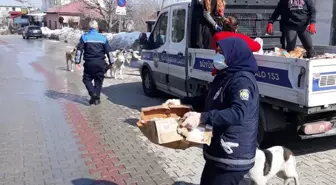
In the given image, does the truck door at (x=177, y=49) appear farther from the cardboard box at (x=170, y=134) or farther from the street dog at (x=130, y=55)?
the street dog at (x=130, y=55)

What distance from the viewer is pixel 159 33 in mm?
9383

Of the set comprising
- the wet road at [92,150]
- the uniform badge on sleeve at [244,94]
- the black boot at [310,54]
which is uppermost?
the black boot at [310,54]

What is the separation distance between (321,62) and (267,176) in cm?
164

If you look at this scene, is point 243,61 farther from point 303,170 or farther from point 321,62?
point 303,170

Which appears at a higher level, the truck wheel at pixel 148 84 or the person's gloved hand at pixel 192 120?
the person's gloved hand at pixel 192 120

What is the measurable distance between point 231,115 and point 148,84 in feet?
25.1

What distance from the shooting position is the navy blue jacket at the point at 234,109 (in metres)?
2.66

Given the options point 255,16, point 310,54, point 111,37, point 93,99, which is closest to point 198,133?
point 310,54

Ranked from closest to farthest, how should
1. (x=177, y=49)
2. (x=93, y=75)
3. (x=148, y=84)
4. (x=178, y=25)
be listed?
(x=177, y=49)
(x=178, y=25)
(x=93, y=75)
(x=148, y=84)

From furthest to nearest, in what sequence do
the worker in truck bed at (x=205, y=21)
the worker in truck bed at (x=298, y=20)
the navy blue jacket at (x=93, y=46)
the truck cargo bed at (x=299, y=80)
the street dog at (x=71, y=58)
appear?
the street dog at (x=71, y=58), the navy blue jacket at (x=93, y=46), the worker in truck bed at (x=205, y=21), the worker in truck bed at (x=298, y=20), the truck cargo bed at (x=299, y=80)

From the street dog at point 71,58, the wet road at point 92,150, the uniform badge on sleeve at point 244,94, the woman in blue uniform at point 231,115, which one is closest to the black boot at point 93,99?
the wet road at point 92,150

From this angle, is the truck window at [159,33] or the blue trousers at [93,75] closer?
the blue trousers at [93,75]

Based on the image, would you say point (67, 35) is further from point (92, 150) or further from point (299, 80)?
point (299, 80)

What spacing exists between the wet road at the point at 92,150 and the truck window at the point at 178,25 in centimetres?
184
